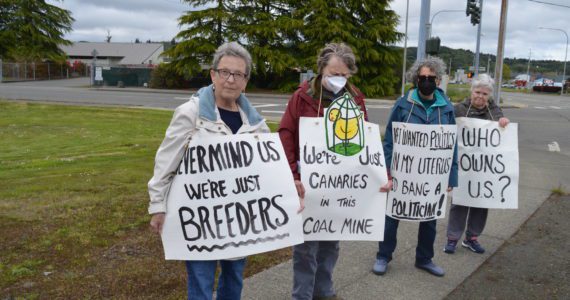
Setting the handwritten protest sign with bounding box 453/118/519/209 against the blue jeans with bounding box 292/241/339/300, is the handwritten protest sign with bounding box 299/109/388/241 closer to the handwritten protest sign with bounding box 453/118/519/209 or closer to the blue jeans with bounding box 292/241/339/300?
the blue jeans with bounding box 292/241/339/300

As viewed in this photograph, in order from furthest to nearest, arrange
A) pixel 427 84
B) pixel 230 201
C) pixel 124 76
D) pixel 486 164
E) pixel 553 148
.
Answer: pixel 124 76
pixel 553 148
pixel 486 164
pixel 427 84
pixel 230 201

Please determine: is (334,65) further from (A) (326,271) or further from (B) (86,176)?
(B) (86,176)

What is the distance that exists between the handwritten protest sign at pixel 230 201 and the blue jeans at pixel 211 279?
7 cm

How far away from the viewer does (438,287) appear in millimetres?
4145

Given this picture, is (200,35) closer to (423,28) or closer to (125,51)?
(423,28)

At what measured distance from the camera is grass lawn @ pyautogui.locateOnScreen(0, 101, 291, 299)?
381cm

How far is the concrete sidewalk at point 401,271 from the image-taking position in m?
3.97

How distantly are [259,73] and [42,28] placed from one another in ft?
82.5

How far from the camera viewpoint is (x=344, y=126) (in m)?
3.47

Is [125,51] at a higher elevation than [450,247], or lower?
higher

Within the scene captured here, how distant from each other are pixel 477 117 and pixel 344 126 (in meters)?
2.02

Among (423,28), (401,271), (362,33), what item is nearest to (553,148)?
(423,28)

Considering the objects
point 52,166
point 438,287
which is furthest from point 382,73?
point 438,287

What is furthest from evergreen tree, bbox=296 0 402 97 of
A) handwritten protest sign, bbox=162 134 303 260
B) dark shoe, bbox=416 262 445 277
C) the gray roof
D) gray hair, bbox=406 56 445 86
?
the gray roof
